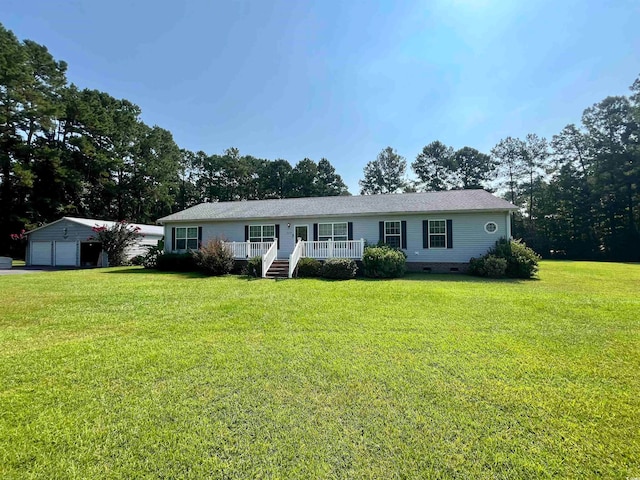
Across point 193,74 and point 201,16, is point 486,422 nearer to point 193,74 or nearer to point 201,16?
point 201,16

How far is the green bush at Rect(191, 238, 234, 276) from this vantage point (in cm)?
1367

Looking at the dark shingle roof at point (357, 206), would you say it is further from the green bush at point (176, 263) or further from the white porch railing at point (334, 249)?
the green bush at point (176, 263)

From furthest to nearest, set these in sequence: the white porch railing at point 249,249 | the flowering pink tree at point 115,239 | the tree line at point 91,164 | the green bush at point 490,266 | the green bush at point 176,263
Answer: the tree line at point 91,164, the flowering pink tree at point 115,239, the green bush at point 176,263, the white porch railing at point 249,249, the green bush at point 490,266

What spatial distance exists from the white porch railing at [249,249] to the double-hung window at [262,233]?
1.47 m

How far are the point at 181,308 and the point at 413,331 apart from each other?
5.55 metres

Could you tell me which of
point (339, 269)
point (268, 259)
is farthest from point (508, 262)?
point (268, 259)

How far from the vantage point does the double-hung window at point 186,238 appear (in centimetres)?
1778

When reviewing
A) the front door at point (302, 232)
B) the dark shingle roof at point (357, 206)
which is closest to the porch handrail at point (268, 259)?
the front door at point (302, 232)

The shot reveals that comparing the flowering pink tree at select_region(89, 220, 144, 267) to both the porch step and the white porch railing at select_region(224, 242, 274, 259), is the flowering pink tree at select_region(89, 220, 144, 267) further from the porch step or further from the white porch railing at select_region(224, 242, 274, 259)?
the porch step

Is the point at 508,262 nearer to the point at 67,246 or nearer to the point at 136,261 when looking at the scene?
the point at 136,261

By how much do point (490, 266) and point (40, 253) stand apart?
29546mm

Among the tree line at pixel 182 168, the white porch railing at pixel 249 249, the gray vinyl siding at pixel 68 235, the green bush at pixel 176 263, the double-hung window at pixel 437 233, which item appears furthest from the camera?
the tree line at pixel 182 168

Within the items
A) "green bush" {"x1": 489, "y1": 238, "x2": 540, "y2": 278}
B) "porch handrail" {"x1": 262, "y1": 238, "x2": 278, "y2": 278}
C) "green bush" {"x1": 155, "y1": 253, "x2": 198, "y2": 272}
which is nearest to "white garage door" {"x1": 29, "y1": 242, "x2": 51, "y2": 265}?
"green bush" {"x1": 155, "y1": 253, "x2": 198, "y2": 272}

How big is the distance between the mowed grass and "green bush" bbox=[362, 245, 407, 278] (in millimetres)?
5895
